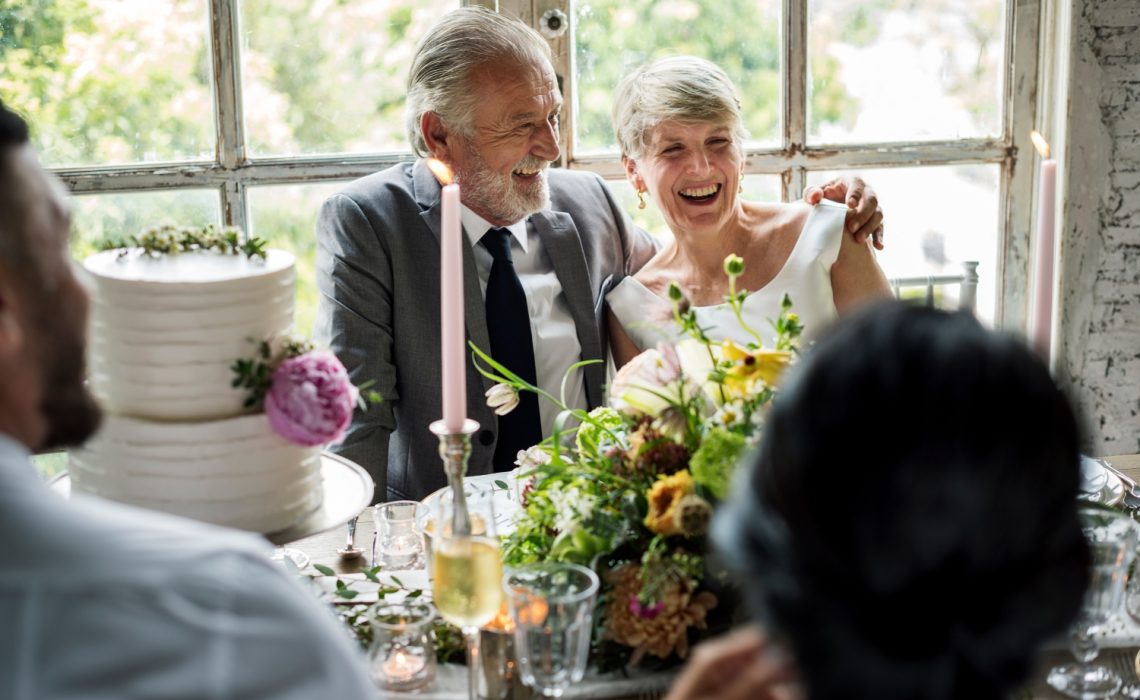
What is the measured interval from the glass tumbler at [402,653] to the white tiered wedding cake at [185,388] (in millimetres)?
172

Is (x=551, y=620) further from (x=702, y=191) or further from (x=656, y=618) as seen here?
(x=702, y=191)

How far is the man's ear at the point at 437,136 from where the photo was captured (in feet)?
7.97

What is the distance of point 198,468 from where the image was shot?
4.21 feet

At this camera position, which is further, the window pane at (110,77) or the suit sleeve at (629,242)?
the suit sleeve at (629,242)

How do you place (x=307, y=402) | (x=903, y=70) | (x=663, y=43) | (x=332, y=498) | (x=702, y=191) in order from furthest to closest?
(x=903, y=70), (x=663, y=43), (x=702, y=191), (x=332, y=498), (x=307, y=402)

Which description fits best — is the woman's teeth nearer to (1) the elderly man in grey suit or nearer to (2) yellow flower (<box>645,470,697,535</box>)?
(1) the elderly man in grey suit

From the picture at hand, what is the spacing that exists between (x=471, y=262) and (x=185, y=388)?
1110 mm

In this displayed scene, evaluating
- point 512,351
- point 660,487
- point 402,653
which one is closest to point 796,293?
point 512,351

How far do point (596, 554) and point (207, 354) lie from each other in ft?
1.59

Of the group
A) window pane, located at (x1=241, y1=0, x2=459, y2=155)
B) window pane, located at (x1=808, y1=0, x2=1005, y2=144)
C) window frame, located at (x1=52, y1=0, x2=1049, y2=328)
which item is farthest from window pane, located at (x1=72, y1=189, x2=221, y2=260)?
window pane, located at (x1=808, y1=0, x2=1005, y2=144)

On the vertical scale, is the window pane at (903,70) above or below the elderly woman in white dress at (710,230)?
above

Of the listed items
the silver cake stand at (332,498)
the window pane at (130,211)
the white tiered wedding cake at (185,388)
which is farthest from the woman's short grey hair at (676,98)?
the white tiered wedding cake at (185,388)

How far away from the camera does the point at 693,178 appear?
7.75ft

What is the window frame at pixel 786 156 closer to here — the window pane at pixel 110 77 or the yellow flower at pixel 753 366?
the window pane at pixel 110 77
